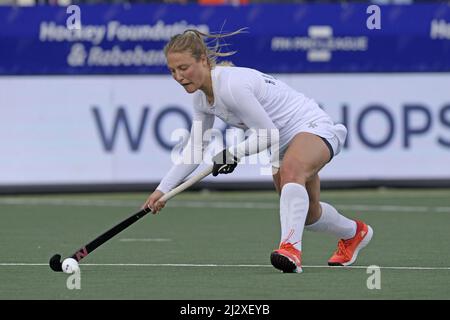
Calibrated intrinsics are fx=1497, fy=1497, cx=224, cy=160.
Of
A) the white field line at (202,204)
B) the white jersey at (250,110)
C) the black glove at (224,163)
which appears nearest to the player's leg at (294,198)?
the white jersey at (250,110)

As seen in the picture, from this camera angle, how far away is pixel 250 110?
9820mm

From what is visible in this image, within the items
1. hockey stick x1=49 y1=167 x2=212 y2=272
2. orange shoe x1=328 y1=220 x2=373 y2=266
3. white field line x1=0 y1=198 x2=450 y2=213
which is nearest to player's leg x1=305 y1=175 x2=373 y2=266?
orange shoe x1=328 y1=220 x2=373 y2=266

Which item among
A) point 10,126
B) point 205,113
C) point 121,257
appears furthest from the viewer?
point 10,126

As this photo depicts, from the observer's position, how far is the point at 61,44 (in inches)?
715

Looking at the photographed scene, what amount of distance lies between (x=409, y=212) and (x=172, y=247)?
437 cm

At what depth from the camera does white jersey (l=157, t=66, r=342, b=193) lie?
32.3ft

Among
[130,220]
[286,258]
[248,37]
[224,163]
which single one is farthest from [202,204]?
[286,258]

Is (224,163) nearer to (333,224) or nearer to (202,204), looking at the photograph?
(333,224)

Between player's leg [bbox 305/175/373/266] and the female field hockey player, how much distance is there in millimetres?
18

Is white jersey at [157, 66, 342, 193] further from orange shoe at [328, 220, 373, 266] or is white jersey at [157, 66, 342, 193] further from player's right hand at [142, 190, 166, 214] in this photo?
orange shoe at [328, 220, 373, 266]

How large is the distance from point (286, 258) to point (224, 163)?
2.57 ft

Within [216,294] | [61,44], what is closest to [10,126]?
[61,44]
